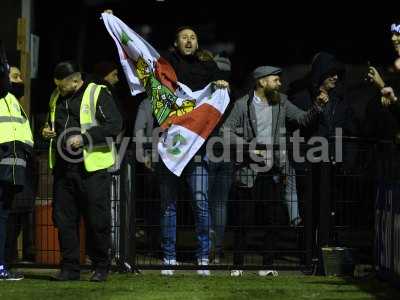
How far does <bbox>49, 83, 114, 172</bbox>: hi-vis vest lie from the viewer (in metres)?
12.1

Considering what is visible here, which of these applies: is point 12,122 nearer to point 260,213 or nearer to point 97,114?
point 97,114

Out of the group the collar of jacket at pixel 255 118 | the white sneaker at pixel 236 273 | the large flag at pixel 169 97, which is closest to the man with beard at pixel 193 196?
the large flag at pixel 169 97

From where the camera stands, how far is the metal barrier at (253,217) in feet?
42.4

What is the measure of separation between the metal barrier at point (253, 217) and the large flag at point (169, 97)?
0.35 m

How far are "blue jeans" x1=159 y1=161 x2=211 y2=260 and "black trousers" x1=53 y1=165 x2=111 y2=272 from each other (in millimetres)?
819

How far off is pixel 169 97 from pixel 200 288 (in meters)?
2.36

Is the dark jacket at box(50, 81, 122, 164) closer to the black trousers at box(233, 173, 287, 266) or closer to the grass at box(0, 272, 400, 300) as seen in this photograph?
the grass at box(0, 272, 400, 300)

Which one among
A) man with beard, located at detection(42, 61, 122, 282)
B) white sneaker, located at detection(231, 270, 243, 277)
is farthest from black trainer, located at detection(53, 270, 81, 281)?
white sneaker, located at detection(231, 270, 243, 277)

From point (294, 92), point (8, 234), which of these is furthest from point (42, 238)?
point (294, 92)

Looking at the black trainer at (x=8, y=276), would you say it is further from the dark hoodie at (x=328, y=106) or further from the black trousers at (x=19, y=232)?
the dark hoodie at (x=328, y=106)

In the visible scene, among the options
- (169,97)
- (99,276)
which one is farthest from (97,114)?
(99,276)

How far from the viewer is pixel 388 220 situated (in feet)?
39.1

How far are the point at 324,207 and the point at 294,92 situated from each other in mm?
A: 2069

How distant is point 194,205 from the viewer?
13.0 metres
